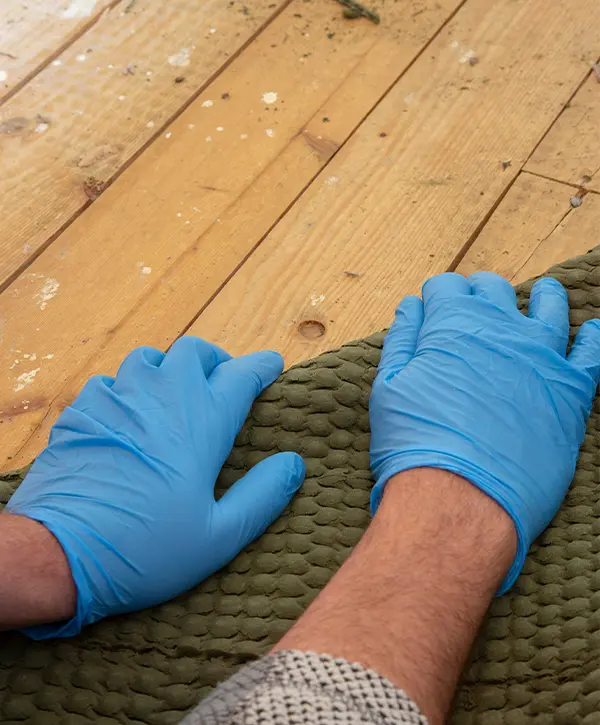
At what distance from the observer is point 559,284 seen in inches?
37.6

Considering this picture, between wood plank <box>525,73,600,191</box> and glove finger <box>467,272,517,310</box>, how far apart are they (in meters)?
0.32

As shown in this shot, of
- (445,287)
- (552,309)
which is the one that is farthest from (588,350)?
(445,287)

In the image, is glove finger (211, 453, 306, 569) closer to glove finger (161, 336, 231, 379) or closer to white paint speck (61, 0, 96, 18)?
glove finger (161, 336, 231, 379)

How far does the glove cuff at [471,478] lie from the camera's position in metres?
0.78

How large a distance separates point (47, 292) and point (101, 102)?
0.39 metres

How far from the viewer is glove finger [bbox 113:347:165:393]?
2.90 ft

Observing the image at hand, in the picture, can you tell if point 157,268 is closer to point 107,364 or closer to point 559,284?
point 107,364

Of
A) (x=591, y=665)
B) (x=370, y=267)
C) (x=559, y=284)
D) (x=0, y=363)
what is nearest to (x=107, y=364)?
(x=0, y=363)

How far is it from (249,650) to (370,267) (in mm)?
584

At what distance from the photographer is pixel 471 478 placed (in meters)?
0.79

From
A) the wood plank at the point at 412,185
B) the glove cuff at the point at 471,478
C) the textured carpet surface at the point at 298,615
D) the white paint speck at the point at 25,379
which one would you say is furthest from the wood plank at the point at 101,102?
the glove cuff at the point at 471,478

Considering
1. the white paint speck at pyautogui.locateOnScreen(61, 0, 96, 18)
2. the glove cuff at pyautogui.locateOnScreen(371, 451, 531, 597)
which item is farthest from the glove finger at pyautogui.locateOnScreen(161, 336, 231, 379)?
the white paint speck at pyautogui.locateOnScreen(61, 0, 96, 18)

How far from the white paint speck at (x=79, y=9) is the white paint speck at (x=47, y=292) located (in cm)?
60

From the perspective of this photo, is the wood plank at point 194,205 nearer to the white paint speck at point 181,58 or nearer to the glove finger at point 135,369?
the white paint speck at point 181,58
